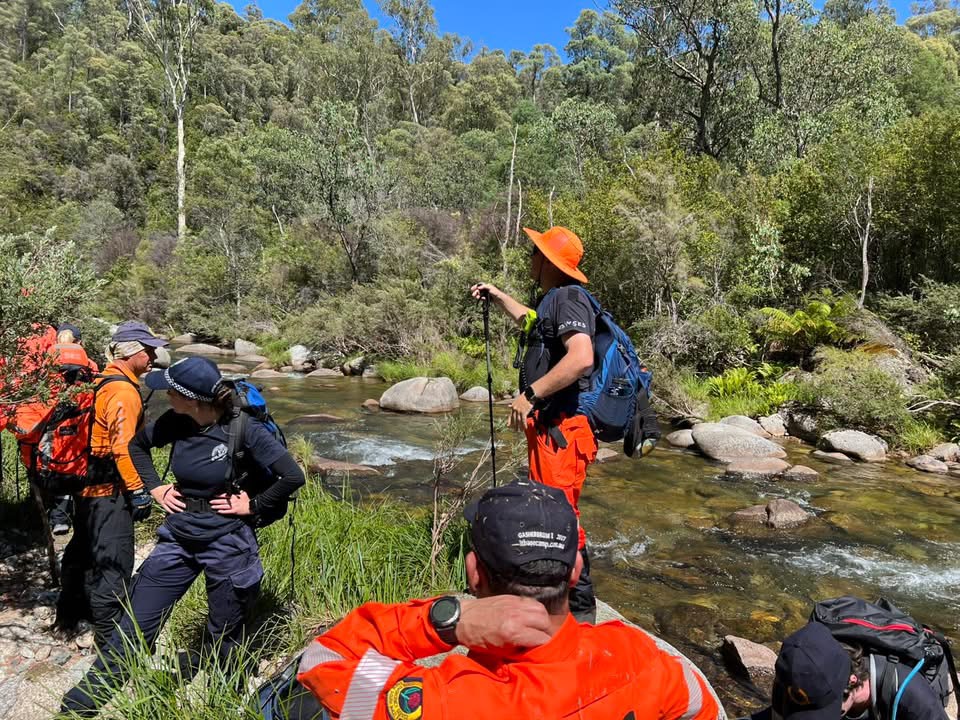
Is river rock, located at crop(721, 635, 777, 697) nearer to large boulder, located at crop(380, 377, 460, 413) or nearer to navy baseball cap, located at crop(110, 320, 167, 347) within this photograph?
navy baseball cap, located at crop(110, 320, 167, 347)

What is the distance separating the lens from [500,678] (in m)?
1.35

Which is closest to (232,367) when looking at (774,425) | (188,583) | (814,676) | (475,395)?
(475,395)

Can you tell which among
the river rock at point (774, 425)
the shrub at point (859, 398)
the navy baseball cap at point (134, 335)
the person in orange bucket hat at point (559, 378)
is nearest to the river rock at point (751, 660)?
the person in orange bucket hat at point (559, 378)

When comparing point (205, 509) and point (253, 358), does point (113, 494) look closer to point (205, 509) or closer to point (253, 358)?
point (205, 509)

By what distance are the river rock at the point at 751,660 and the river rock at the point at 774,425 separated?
25.6 ft

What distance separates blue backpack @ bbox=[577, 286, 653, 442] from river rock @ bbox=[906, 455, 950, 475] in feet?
27.5

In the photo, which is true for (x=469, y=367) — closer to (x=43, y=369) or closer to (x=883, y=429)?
(x=883, y=429)

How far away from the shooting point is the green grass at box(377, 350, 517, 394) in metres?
15.2

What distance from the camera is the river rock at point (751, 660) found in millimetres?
4012

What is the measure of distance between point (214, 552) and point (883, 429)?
11.1m

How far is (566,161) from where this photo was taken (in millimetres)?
29766

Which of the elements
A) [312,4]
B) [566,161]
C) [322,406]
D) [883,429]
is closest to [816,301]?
[883,429]

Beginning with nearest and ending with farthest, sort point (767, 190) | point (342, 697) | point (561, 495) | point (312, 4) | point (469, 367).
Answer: point (342, 697) → point (561, 495) → point (469, 367) → point (767, 190) → point (312, 4)

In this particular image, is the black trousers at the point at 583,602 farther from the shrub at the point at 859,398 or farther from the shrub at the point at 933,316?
the shrub at the point at 933,316
